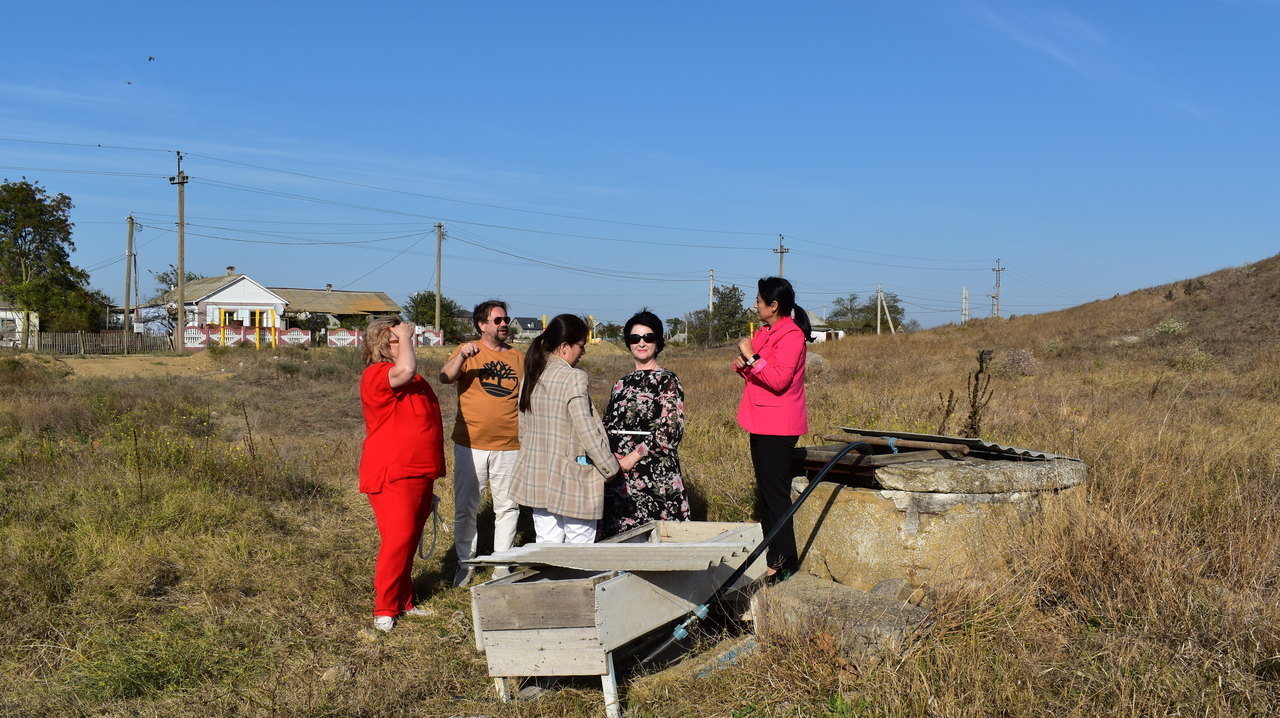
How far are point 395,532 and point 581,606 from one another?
1590 millimetres

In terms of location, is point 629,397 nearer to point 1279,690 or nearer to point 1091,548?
point 1091,548

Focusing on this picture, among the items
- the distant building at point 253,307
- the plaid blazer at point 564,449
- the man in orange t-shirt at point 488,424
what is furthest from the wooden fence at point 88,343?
the plaid blazer at point 564,449

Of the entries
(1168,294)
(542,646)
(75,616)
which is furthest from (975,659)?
(1168,294)

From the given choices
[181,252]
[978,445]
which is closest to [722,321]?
[181,252]

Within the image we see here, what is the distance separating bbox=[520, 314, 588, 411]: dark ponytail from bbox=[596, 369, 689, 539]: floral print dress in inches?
15.5

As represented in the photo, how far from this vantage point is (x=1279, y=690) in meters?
2.75

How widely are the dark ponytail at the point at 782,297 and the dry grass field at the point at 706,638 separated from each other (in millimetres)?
1573

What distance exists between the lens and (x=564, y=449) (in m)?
4.35

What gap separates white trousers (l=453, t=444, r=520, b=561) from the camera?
16.9ft

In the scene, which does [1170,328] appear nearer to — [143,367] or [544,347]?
[544,347]

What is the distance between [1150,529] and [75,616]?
18.1ft

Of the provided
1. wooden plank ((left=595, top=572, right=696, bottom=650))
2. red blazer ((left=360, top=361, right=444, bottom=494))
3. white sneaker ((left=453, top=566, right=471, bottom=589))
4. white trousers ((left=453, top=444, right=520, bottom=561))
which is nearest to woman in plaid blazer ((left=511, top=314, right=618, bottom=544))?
red blazer ((left=360, top=361, right=444, bottom=494))

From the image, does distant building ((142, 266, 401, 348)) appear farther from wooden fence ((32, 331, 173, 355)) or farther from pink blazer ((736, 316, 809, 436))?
pink blazer ((736, 316, 809, 436))

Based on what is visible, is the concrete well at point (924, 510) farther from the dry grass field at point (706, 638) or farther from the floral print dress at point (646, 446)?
the floral print dress at point (646, 446)
